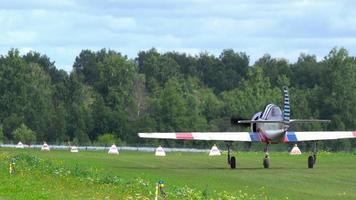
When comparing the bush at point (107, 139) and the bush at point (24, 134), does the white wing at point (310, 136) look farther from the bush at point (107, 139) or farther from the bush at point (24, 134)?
the bush at point (24, 134)

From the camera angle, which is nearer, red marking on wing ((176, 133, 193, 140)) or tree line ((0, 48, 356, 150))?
red marking on wing ((176, 133, 193, 140))

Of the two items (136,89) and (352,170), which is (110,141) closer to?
(136,89)

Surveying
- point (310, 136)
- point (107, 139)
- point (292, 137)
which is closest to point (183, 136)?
point (292, 137)

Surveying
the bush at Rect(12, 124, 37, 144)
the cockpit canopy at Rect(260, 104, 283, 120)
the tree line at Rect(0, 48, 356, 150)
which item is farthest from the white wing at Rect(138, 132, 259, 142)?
the bush at Rect(12, 124, 37, 144)

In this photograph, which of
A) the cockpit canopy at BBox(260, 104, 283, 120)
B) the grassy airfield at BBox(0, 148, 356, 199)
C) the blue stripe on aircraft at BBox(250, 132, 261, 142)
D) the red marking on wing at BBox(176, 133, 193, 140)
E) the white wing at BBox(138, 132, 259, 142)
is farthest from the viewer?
the blue stripe on aircraft at BBox(250, 132, 261, 142)

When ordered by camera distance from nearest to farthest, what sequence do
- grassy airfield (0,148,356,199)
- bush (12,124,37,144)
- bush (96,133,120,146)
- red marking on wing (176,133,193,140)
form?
grassy airfield (0,148,356,199)
red marking on wing (176,133,193,140)
bush (96,133,120,146)
bush (12,124,37,144)

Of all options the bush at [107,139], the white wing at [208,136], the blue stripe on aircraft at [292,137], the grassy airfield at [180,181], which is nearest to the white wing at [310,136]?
the blue stripe on aircraft at [292,137]

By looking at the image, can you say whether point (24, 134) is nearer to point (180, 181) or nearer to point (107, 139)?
point (107, 139)

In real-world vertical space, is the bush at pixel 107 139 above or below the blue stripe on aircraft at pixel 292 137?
above

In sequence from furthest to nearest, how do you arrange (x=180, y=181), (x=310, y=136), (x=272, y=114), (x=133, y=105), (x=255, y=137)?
A: (x=133, y=105), (x=310, y=136), (x=255, y=137), (x=272, y=114), (x=180, y=181)

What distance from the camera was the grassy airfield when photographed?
1077 inches

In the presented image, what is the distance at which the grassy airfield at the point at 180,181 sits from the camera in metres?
27.4

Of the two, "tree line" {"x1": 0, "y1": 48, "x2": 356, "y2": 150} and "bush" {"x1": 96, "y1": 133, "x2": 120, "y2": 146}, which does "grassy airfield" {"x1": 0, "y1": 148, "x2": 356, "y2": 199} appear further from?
"bush" {"x1": 96, "y1": 133, "x2": 120, "y2": 146}

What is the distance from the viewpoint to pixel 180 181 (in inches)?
1341
